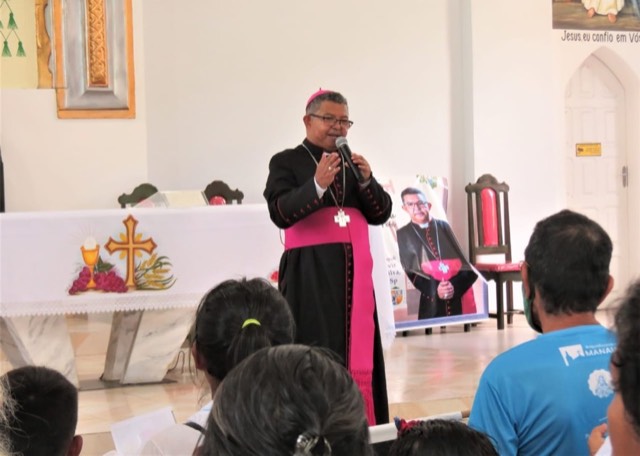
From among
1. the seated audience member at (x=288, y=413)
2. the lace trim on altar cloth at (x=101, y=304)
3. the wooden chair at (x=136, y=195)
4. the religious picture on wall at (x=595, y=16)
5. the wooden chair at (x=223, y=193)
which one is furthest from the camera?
the religious picture on wall at (x=595, y=16)

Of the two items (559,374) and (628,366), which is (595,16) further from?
(628,366)

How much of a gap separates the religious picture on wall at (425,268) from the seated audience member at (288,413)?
727 cm

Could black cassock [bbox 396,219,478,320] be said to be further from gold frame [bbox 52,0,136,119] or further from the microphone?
the microphone

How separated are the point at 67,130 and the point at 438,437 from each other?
23.9ft

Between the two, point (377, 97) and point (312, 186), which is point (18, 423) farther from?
point (377, 97)

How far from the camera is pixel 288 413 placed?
1.18 metres

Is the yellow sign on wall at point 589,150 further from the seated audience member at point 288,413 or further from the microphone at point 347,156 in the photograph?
the seated audience member at point 288,413

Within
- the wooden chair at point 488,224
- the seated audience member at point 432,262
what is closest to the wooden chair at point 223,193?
the seated audience member at point 432,262

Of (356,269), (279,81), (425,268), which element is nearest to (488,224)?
(425,268)

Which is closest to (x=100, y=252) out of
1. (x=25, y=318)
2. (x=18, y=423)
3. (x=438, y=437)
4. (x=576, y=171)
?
(x=25, y=318)

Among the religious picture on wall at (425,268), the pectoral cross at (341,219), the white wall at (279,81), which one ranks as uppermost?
the white wall at (279,81)

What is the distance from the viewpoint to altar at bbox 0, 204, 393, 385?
223 inches

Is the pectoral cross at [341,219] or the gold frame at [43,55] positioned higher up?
the gold frame at [43,55]

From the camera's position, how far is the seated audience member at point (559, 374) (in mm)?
2094
